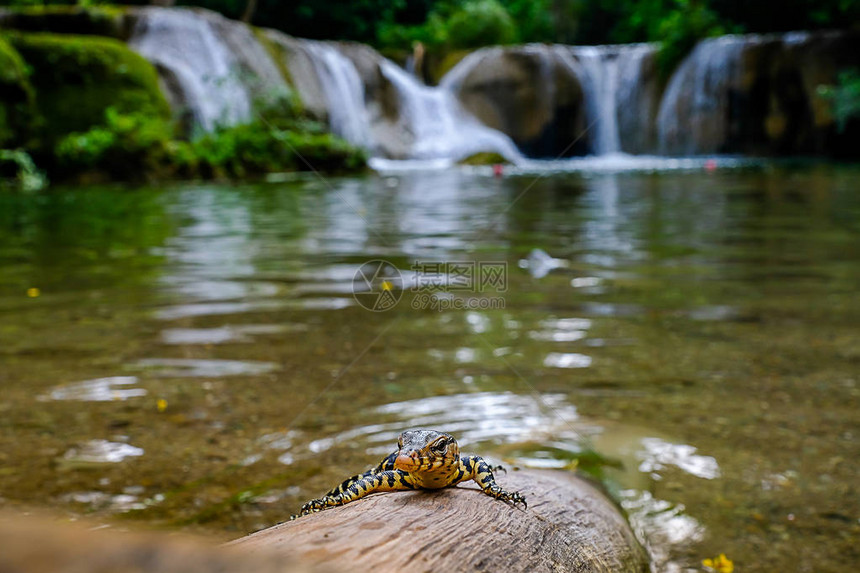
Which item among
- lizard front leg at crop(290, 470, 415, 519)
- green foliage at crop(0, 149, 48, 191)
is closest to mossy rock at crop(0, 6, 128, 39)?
green foliage at crop(0, 149, 48, 191)

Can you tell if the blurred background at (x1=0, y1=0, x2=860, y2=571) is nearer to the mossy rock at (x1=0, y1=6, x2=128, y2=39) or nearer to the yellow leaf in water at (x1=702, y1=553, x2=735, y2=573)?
the yellow leaf in water at (x1=702, y1=553, x2=735, y2=573)

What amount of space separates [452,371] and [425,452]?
262cm

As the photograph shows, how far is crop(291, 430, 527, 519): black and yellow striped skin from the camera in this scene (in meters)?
1.58

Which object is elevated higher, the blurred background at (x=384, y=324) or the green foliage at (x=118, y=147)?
the green foliage at (x=118, y=147)

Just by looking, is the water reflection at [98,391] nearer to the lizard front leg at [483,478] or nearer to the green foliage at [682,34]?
the lizard front leg at [483,478]

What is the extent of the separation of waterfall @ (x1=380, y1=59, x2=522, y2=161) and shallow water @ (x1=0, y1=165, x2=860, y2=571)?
16.2 m

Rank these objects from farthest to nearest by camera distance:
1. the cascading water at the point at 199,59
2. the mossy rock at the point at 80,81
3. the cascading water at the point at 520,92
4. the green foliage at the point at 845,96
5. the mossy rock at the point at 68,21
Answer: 1. the cascading water at the point at 520,92
2. the green foliage at the point at 845,96
3. the cascading water at the point at 199,59
4. the mossy rock at the point at 68,21
5. the mossy rock at the point at 80,81

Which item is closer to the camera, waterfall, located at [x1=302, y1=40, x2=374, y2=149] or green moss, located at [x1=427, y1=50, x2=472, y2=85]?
waterfall, located at [x1=302, y1=40, x2=374, y2=149]

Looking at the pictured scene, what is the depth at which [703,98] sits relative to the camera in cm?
2500

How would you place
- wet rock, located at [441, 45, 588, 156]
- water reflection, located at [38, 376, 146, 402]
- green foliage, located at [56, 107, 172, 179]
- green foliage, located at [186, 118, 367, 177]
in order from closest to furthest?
water reflection, located at [38, 376, 146, 402] → green foliage, located at [56, 107, 172, 179] → green foliage, located at [186, 118, 367, 177] → wet rock, located at [441, 45, 588, 156]

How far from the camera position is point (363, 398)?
3801mm

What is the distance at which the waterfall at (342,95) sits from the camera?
75.9 ft

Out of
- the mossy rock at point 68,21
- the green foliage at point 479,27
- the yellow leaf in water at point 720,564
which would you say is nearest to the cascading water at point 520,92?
the mossy rock at point 68,21

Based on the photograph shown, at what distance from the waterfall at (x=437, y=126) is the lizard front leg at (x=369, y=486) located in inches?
903
